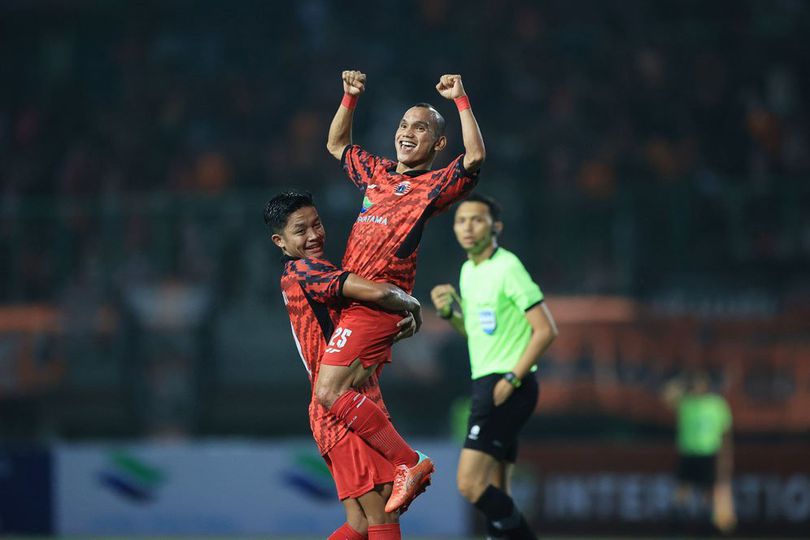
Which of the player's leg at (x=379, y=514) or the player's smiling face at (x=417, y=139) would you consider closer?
the player's leg at (x=379, y=514)

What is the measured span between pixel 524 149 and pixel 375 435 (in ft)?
33.0

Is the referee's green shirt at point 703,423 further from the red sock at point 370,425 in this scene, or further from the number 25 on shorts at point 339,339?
the number 25 on shorts at point 339,339

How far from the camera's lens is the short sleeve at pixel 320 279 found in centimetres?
542

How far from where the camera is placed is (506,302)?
278 inches

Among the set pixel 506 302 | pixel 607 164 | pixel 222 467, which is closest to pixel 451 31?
pixel 607 164

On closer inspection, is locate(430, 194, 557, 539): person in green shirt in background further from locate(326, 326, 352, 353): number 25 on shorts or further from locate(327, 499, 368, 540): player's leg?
locate(326, 326, 352, 353): number 25 on shorts

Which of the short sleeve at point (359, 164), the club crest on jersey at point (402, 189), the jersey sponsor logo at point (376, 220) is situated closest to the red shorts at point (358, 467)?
the jersey sponsor logo at point (376, 220)

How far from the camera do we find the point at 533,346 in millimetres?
6816

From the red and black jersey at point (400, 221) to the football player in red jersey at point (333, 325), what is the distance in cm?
17

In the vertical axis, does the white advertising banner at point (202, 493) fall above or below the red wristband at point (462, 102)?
below

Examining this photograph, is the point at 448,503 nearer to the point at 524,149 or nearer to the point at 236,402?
the point at 236,402

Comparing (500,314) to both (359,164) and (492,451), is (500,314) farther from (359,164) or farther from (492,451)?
(359,164)

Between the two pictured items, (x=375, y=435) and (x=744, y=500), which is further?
(x=744, y=500)

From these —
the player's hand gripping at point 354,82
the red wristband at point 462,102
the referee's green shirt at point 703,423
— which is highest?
the player's hand gripping at point 354,82
